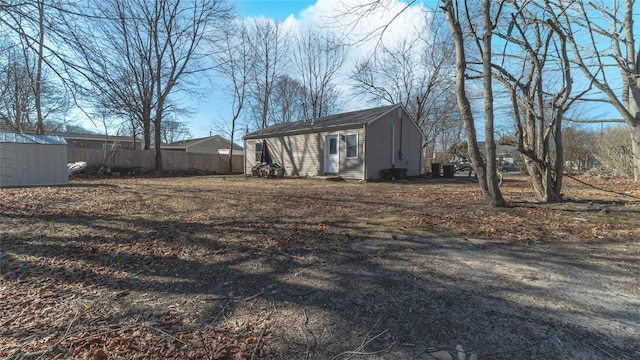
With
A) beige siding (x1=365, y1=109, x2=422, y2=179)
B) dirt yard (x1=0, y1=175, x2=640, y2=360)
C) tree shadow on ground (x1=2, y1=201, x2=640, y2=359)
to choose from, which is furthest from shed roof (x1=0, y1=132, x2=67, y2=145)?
beige siding (x1=365, y1=109, x2=422, y2=179)

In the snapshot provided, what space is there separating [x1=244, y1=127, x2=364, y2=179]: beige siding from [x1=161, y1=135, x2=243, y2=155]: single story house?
21.1 metres

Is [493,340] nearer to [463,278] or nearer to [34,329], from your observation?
[463,278]

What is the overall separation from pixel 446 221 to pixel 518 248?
137 cm

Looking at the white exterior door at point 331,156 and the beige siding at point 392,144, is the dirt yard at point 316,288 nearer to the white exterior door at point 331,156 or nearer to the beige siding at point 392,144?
the beige siding at point 392,144

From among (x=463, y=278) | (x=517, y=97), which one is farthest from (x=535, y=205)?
(x=463, y=278)

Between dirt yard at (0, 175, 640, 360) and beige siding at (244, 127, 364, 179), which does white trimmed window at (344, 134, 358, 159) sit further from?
dirt yard at (0, 175, 640, 360)

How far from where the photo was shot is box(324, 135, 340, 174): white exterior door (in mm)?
14691

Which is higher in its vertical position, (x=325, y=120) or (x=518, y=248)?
(x=325, y=120)

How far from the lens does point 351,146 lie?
14.1 meters

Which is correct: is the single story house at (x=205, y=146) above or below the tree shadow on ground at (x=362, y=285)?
above

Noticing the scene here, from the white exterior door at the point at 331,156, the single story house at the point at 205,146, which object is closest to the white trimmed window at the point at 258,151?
the white exterior door at the point at 331,156

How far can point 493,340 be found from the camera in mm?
1719

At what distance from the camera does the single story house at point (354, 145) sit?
13641 mm

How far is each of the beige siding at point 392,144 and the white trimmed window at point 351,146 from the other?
656 millimetres
